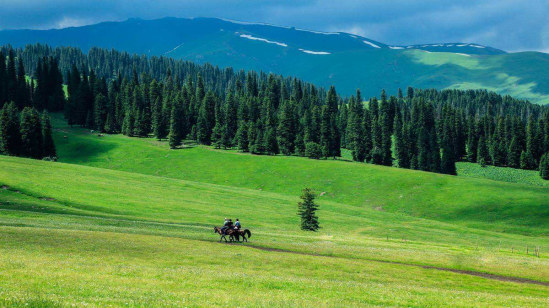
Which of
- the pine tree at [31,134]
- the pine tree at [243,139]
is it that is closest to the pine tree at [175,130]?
the pine tree at [243,139]

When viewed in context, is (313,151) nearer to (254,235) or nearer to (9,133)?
(9,133)

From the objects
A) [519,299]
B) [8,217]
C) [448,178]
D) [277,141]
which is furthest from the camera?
[277,141]

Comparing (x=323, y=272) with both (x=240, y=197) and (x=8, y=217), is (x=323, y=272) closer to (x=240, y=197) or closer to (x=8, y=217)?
(x=8, y=217)

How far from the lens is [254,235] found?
56.8m

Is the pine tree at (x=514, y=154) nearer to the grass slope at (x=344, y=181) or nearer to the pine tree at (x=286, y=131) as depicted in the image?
the grass slope at (x=344, y=181)

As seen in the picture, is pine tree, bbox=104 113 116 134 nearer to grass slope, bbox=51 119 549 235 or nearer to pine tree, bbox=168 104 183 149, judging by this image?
grass slope, bbox=51 119 549 235

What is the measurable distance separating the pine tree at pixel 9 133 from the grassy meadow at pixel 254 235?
85.4ft

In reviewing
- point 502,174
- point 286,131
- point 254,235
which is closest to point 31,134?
point 286,131

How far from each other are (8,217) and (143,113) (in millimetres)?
148288

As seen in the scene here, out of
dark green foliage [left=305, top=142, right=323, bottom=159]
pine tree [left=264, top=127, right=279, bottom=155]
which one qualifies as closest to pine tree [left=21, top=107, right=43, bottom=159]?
pine tree [left=264, top=127, right=279, bottom=155]

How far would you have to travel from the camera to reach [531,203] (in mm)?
103188

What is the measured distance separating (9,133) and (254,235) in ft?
335

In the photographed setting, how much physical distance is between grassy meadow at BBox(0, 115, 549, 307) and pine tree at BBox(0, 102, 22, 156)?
1025 inches

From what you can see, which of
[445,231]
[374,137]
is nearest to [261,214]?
[445,231]
